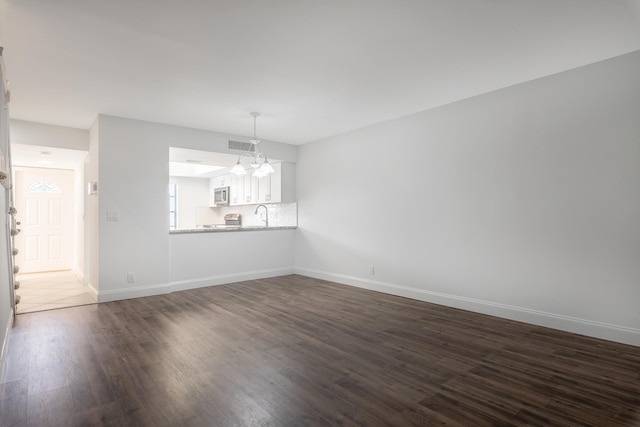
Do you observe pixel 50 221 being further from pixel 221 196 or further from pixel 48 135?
pixel 221 196

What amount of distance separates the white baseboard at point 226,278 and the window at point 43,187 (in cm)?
407

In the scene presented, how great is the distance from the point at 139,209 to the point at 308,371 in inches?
140

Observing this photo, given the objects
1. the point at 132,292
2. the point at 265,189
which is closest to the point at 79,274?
the point at 132,292

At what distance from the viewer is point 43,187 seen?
694 cm

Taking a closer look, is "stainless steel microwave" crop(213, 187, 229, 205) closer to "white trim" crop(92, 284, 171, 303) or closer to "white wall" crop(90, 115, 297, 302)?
"white wall" crop(90, 115, 297, 302)

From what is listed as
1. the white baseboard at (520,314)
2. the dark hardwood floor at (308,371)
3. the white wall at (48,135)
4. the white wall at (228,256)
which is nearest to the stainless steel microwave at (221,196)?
the white wall at (228,256)

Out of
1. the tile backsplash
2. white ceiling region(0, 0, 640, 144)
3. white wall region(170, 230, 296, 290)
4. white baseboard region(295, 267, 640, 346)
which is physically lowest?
white baseboard region(295, 267, 640, 346)

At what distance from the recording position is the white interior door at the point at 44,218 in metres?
6.70

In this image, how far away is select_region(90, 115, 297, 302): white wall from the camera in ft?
A: 14.9

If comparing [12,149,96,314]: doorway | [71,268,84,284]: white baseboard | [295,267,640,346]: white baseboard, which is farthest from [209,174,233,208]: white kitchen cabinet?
[295,267,640,346]: white baseboard

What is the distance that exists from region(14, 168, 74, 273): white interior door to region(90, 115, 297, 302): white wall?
11.6ft

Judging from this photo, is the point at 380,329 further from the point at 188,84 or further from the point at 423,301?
the point at 188,84

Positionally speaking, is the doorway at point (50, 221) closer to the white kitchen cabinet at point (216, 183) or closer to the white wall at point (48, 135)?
the white wall at point (48, 135)

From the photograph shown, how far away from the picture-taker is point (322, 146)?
6074mm
